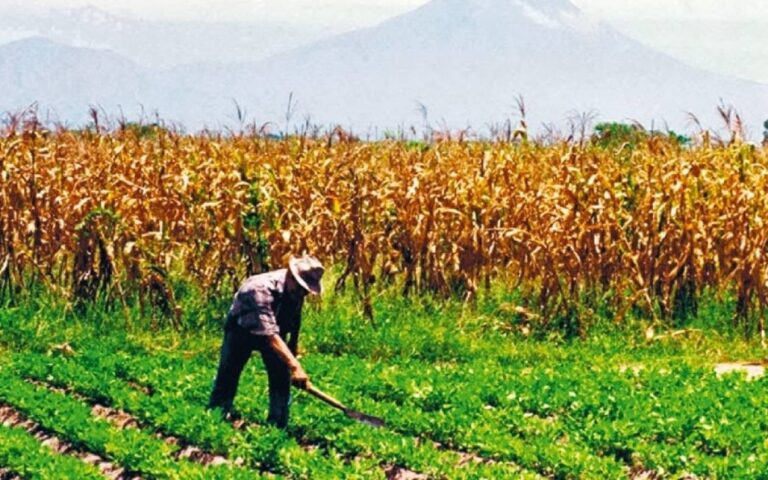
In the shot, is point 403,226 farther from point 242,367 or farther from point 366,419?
point 242,367

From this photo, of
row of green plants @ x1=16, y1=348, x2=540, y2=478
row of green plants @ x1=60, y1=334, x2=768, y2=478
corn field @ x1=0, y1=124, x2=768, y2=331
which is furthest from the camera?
corn field @ x1=0, y1=124, x2=768, y2=331

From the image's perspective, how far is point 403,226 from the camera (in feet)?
49.6

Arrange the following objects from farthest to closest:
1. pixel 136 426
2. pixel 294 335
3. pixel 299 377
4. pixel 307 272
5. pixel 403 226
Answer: pixel 403 226 → pixel 136 426 → pixel 294 335 → pixel 307 272 → pixel 299 377

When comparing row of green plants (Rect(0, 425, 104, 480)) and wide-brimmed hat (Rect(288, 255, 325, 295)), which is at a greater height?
wide-brimmed hat (Rect(288, 255, 325, 295))

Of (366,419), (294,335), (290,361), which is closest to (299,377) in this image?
(290,361)

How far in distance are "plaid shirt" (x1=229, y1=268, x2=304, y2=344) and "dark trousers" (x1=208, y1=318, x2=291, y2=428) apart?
11 cm

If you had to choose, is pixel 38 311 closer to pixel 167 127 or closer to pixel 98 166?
pixel 98 166

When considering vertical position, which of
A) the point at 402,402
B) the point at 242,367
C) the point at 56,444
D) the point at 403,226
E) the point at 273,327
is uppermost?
the point at 403,226

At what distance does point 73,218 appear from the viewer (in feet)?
46.7

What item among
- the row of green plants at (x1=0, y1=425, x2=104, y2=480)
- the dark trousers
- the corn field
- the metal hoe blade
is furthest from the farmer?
the corn field

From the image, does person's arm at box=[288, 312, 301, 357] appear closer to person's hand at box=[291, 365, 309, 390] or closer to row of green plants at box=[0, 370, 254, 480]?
person's hand at box=[291, 365, 309, 390]

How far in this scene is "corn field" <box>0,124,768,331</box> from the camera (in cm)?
1394

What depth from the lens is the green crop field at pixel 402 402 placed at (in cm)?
881

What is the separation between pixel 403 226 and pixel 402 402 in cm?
464
